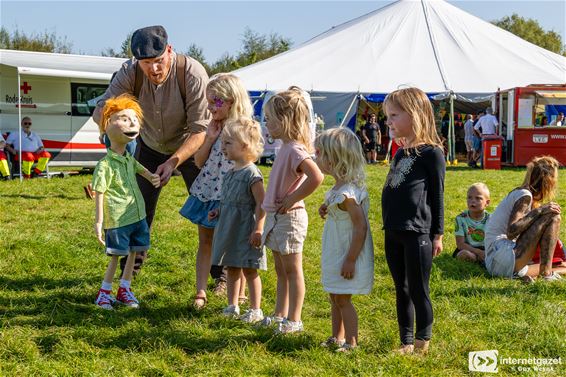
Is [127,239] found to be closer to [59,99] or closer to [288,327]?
[288,327]

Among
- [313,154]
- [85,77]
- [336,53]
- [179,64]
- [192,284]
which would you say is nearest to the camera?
[313,154]

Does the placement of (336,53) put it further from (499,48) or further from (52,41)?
Answer: (52,41)

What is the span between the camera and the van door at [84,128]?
15.7 metres

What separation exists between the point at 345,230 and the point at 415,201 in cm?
43

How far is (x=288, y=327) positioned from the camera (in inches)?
171

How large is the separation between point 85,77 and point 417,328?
13.1m

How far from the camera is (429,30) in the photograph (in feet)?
88.9

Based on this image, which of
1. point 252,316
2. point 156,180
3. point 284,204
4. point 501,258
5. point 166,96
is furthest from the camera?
point 501,258

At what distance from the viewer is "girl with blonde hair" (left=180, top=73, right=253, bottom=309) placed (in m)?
4.91

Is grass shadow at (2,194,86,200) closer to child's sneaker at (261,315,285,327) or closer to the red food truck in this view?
child's sneaker at (261,315,285,327)

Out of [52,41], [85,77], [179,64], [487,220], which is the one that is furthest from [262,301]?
[52,41]

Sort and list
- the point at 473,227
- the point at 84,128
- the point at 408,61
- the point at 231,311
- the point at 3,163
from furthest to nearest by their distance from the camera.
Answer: the point at 408,61
the point at 84,128
the point at 3,163
the point at 473,227
the point at 231,311

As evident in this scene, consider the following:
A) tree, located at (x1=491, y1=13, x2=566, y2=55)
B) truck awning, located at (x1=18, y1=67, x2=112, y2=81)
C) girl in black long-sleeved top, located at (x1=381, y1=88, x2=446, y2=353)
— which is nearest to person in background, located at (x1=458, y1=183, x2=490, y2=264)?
girl in black long-sleeved top, located at (x1=381, y1=88, x2=446, y2=353)

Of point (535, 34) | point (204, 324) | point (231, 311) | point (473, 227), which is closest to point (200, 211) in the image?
point (231, 311)
